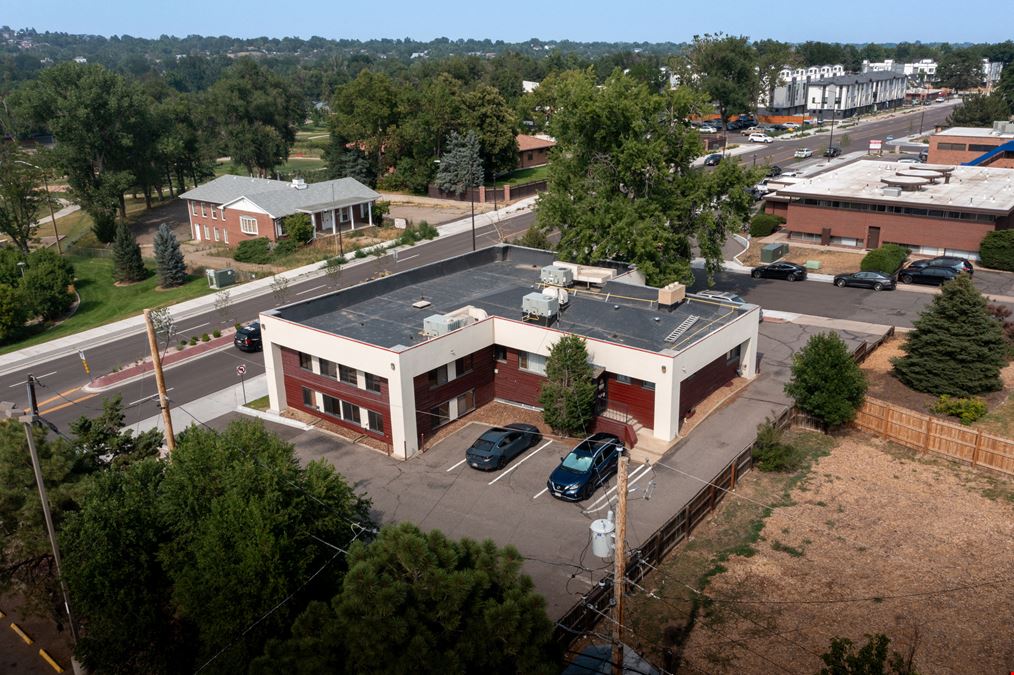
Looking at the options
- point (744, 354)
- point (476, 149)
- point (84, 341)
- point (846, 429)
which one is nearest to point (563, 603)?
point (846, 429)

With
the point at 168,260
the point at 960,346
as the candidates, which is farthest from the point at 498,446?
the point at 168,260

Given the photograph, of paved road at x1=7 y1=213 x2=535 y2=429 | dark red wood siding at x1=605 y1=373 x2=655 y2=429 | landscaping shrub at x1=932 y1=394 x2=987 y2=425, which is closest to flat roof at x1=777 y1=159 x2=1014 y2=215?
landscaping shrub at x1=932 y1=394 x2=987 y2=425

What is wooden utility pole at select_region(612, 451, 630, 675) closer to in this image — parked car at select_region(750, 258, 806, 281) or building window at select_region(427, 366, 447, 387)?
building window at select_region(427, 366, 447, 387)

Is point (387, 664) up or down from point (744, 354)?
up

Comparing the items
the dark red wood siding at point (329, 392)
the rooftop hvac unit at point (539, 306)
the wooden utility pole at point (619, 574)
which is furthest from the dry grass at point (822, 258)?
the wooden utility pole at point (619, 574)

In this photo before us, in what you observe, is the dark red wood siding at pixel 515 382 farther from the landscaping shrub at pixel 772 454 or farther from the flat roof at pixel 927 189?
the flat roof at pixel 927 189

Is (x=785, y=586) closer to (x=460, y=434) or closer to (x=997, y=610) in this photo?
(x=997, y=610)
